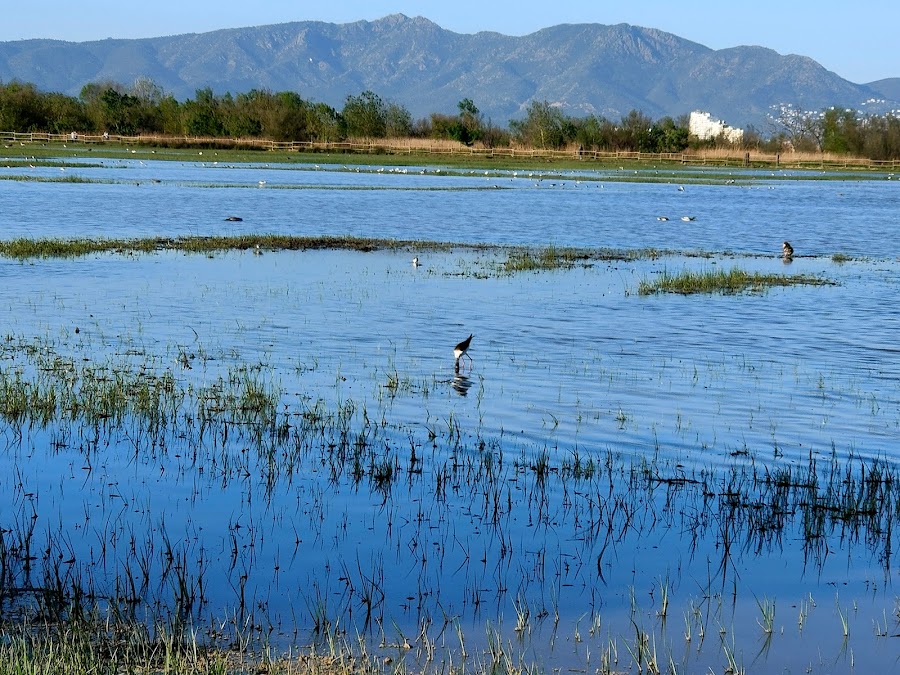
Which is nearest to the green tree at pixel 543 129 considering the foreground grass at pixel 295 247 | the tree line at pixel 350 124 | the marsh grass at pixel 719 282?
the tree line at pixel 350 124

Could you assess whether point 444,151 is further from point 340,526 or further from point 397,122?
point 340,526

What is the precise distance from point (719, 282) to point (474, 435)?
628 inches

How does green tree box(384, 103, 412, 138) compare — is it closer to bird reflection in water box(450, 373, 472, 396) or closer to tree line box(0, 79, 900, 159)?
tree line box(0, 79, 900, 159)

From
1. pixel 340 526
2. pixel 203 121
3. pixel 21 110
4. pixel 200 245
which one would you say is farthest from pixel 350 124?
pixel 340 526

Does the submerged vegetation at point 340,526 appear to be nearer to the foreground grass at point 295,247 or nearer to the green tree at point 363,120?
the foreground grass at point 295,247

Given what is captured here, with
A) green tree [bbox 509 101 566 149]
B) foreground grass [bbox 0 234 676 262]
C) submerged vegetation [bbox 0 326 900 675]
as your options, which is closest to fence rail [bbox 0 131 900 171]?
green tree [bbox 509 101 566 149]

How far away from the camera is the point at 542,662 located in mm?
6953

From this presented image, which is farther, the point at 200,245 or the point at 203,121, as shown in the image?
the point at 203,121

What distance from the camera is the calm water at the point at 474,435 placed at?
8.08 metres

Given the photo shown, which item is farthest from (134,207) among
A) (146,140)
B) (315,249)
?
(146,140)

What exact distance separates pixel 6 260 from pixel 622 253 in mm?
17573

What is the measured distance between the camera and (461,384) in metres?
15.2

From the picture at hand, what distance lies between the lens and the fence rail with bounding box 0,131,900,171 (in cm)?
11194

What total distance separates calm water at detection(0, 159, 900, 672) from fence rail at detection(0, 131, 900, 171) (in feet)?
265
